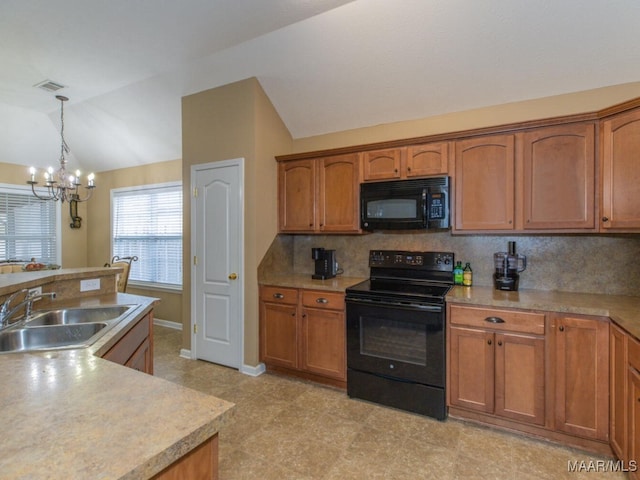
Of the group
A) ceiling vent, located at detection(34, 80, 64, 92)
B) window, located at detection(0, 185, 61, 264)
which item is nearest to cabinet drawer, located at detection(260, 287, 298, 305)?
ceiling vent, located at detection(34, 80, 64, 92)

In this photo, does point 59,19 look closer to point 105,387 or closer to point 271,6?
point 271,6

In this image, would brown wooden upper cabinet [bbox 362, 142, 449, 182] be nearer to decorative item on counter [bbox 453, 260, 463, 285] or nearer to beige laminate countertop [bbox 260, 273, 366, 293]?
decorative item on counter [bbox 453, 260, 463, 285]

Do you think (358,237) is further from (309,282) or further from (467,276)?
(467,276)

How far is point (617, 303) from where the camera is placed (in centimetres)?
217

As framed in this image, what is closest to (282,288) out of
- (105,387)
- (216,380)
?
(216,380)

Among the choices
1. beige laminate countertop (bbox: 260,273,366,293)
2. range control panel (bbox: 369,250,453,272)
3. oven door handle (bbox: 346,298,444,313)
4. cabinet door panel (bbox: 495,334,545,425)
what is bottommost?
cabinet door panel (bbox: 495,334,545,425)

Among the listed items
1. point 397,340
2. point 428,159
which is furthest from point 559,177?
point 397,340

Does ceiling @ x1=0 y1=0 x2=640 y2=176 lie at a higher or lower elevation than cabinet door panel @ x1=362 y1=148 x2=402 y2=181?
higher

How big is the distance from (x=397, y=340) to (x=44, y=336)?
225 centimetres

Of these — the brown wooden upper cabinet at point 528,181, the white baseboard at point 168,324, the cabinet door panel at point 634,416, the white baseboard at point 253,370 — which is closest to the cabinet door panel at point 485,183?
the brown wooden upper cabinet at point 528,181

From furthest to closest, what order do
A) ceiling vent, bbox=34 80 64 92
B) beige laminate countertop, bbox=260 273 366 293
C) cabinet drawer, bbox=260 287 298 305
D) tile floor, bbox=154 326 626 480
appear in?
ceiling vent, bbox=34 80 64 92 < cabinet drawer, bbox=260 287 298 305 < beige laminate countertop, bbox=260 273 366 293 < tile floor, bbox=154 326 626 480

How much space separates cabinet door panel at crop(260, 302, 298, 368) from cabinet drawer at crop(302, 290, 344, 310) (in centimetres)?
17

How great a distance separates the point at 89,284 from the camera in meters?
2.57

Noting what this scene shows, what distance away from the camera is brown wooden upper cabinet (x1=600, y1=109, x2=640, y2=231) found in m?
2.04
